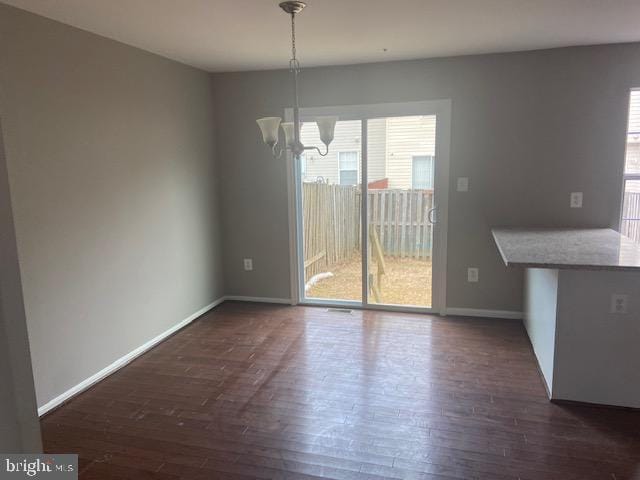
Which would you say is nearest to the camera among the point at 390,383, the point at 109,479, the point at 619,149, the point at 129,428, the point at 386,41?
the point at 109,479

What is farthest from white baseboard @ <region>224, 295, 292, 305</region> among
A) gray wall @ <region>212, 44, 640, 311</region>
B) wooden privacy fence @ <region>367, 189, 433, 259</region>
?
wooden privacy fence @ <region>367, 189, 433, 259</region>

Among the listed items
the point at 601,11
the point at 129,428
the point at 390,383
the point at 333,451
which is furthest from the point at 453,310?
the point at 129,428

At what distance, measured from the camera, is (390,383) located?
2.93 m

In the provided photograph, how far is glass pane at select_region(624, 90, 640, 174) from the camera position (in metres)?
3.54

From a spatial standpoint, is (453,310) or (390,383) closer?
(390,383)

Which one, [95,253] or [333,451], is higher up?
[95,253]

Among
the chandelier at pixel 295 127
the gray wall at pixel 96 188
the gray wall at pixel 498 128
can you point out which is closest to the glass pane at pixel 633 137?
the gray wall at pixel 498 128

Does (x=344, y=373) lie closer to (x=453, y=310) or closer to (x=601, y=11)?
(x=453, y=310)

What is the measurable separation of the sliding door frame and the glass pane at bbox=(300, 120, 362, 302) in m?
0.06

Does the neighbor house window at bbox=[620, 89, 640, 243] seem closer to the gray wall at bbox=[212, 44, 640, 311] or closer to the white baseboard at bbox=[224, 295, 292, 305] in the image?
the gray wall at bbox=[212, 44, 640, 311]

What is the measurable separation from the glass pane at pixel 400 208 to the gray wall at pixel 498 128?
22cm

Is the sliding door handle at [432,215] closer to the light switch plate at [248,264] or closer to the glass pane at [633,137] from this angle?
the glass pane at [633,137]

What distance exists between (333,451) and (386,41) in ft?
8.97

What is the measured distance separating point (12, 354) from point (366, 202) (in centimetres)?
336
